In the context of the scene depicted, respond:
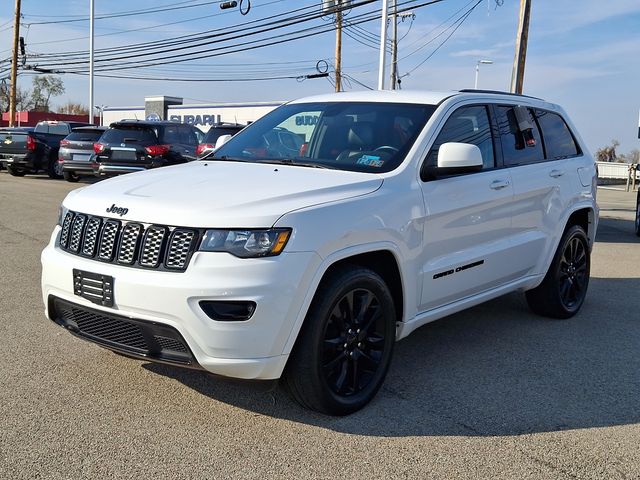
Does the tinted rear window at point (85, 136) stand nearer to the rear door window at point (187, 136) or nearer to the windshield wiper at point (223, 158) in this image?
the rear door window at point (187, 136)

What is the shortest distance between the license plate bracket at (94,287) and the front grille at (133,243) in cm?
11

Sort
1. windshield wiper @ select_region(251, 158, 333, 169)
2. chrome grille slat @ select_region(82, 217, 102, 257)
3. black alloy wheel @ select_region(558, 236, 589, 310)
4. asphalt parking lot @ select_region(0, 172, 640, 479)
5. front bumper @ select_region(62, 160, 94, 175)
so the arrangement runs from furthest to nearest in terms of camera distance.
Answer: front bumper @ select_region(62, 160, 94, 175), black alloy wheel @ select_region(558, 236, 589, 310), windshield wiper @ select_region(251, 158, 333, 169), chrome grille slat @ select_region(82, 217, 102, 257), asphalt parking lot @ select_region(0, 172, 640, 479)

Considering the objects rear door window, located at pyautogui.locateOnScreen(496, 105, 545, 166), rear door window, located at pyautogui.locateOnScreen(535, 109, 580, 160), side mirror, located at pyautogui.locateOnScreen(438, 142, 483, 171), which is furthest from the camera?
rear door window, located at pyautogui.locateOnScreen(535, 109, 580, 160)

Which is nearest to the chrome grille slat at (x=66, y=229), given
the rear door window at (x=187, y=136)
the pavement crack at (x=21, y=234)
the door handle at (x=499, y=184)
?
the door handle at (x=499, y=184)

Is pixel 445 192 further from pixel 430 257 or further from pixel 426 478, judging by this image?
pixel 426 478

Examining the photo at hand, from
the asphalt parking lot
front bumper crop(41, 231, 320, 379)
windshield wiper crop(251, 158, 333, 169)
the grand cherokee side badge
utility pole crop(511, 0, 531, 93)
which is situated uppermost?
utility pole crop(511, 0, 531, 93)

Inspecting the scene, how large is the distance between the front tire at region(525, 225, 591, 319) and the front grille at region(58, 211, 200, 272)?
370 centimetres

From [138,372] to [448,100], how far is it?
2.79 metres

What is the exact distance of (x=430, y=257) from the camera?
14.3 feet

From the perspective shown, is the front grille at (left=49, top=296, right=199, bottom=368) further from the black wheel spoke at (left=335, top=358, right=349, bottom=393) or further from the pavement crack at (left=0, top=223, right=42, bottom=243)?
the pavement crack at (left=0, top=223, right=42, bottom=243)

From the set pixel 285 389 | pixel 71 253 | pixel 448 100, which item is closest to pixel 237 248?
pixel 285 389

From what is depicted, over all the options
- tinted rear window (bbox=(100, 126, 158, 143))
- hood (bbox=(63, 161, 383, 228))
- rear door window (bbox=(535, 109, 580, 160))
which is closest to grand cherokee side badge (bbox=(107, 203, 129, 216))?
hood (bbox=(63, 161, 383, 228))

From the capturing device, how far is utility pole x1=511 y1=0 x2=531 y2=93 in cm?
1602

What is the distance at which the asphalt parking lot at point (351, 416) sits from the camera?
10.9 feet
